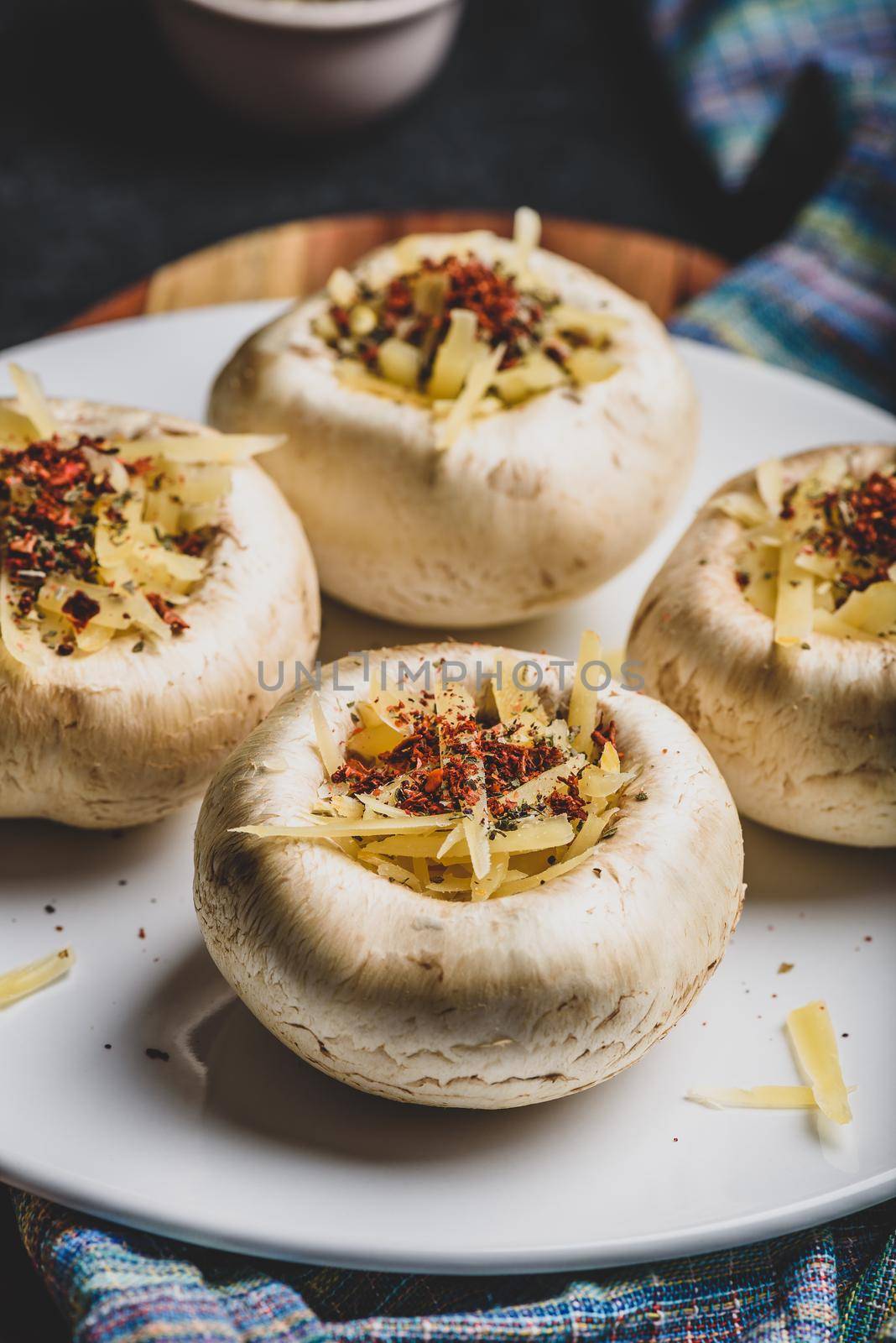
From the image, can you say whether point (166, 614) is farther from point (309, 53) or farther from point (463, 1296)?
point (309, 53)

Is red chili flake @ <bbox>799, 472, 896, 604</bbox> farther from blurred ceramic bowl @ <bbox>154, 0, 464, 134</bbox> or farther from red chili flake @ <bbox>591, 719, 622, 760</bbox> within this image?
blurred ceramic bowl @ <bbox>154, 0, 464, 134</bbox>

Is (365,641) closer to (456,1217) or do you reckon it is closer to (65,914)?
(65,914)

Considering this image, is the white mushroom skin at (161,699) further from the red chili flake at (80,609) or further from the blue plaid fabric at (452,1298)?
the blue plaid fabric at (452,1298)

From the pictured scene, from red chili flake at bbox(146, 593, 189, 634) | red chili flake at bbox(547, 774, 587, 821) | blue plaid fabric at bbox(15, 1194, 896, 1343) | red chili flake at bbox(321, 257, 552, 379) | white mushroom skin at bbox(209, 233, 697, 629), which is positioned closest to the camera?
blue plaid fabric at bbox(15, 1194, 896, 1343)

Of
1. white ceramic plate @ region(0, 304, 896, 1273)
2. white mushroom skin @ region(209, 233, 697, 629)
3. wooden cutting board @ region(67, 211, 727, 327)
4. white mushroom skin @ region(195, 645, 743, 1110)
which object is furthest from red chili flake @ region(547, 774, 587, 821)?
wooden cutting board @ region(67, 211, 727, 327)

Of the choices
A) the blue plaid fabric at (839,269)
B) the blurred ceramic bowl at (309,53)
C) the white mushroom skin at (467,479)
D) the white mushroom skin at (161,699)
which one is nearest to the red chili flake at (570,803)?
the white mushroom skin at (161,699)
